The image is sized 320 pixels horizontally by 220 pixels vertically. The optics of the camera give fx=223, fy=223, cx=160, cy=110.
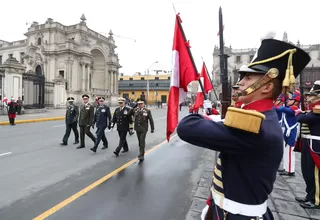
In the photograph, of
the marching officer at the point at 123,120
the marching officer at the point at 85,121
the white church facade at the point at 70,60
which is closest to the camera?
the marching officer at the point at 123,120

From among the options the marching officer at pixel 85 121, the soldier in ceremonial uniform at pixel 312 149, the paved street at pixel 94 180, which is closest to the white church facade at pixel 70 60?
the marching officer at pixel 85 121

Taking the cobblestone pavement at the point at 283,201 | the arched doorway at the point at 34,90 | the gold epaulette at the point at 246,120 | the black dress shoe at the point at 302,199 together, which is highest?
the arched doorway at the point at 34,90

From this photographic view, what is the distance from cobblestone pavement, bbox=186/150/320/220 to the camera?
321 cm

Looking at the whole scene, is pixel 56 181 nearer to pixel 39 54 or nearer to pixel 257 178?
pixel 257 178

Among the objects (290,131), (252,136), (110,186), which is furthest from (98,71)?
(252,136)

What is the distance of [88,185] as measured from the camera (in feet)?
14.7

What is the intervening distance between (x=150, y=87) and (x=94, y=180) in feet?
203

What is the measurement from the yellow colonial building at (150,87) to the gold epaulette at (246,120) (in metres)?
61.9

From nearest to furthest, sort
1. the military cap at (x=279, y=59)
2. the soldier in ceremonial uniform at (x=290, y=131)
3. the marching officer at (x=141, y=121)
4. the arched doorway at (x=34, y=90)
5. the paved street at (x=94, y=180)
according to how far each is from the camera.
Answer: the military cap at (x=279, y=59), the paved street at (x=94, y=180), the soldier in ceremonial uniform at (x=290, y=131), the marching officer at (x=141, y=121), the arched doorway at (x=34, y=90)

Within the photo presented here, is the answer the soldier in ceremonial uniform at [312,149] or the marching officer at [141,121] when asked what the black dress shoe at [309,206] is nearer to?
the soldier in ceremonial uniform at [312,149]

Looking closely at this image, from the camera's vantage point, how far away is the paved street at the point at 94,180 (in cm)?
346

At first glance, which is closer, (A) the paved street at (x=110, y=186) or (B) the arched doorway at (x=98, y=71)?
(A) the paved street at (x=110, y=186)

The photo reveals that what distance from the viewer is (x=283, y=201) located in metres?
3.66

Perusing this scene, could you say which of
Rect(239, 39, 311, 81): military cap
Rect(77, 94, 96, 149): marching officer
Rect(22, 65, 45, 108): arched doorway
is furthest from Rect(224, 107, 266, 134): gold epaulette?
Rect(22, 65, 45, 108): arched doorway
